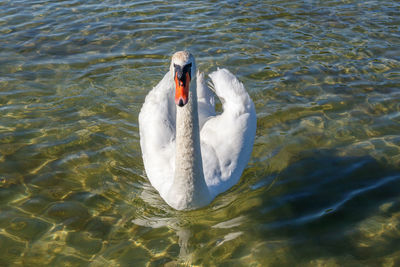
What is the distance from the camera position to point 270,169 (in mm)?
6320

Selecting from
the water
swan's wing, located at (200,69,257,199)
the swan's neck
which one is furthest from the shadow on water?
the swan's neck

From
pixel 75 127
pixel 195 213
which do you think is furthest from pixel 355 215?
pixel 75 127

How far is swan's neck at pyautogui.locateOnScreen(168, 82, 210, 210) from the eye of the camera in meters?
5.07

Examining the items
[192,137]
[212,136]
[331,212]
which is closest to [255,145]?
[212,136]

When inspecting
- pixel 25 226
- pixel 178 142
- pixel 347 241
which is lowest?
pixel 347 241

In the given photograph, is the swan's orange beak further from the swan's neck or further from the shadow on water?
the shadow on water

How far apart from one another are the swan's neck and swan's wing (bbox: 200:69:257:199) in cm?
32

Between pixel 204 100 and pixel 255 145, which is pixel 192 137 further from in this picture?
pixel 204 100

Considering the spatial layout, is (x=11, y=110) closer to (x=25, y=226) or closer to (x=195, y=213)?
(x=25, y=226)

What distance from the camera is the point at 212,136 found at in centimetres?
616

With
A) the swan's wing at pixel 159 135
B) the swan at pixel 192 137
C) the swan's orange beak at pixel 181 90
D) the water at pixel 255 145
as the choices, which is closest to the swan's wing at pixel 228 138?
the swan at pixel 192 137

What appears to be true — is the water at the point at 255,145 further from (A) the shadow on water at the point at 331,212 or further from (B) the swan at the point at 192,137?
(B) the swan at the point at 192,137

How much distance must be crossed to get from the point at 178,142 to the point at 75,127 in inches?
109

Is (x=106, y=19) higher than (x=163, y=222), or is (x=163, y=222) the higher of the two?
(x=106, y=19)
